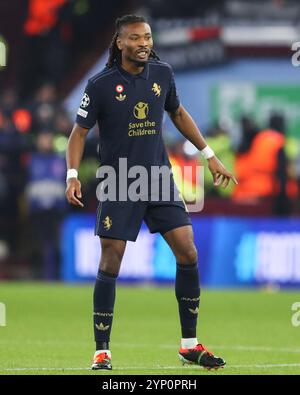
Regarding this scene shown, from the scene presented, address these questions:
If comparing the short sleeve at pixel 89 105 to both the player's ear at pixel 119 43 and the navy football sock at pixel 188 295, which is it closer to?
the player's ear at pixel 119 43

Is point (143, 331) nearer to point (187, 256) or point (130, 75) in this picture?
point (187, 256)

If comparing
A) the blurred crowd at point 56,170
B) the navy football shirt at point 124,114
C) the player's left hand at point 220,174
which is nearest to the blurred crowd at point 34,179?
the blurred crowd at point 56,170

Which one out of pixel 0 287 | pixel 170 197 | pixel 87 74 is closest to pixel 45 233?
pixel 0 287

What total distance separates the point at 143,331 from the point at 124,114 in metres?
3.93

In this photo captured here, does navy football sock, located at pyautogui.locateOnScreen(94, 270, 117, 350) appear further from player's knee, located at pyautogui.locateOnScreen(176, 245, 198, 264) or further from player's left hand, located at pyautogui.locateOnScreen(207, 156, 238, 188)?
player's left hand, located at pyautogui.locateOnScreen(207, 156, 238, 188)

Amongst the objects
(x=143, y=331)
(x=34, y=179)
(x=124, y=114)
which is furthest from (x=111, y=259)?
(x=34, y=179)

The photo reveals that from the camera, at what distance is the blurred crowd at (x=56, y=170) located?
19.4 m

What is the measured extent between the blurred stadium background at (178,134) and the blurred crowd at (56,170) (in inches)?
0.8

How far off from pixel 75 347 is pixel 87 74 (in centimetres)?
1420

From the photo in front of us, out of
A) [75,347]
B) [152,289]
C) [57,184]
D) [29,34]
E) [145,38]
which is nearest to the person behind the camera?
[145,38]

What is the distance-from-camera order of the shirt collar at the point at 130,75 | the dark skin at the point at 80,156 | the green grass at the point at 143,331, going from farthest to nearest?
the green grass at the point at 143,331
the shirt collar at the point at 130,75
the dark skin at the point at 80,156

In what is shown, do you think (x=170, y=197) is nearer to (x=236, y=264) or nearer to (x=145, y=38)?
(x=145, y=38)

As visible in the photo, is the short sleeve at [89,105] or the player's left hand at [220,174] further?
the player's left hand at [220,174]

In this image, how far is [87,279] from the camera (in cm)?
1862
